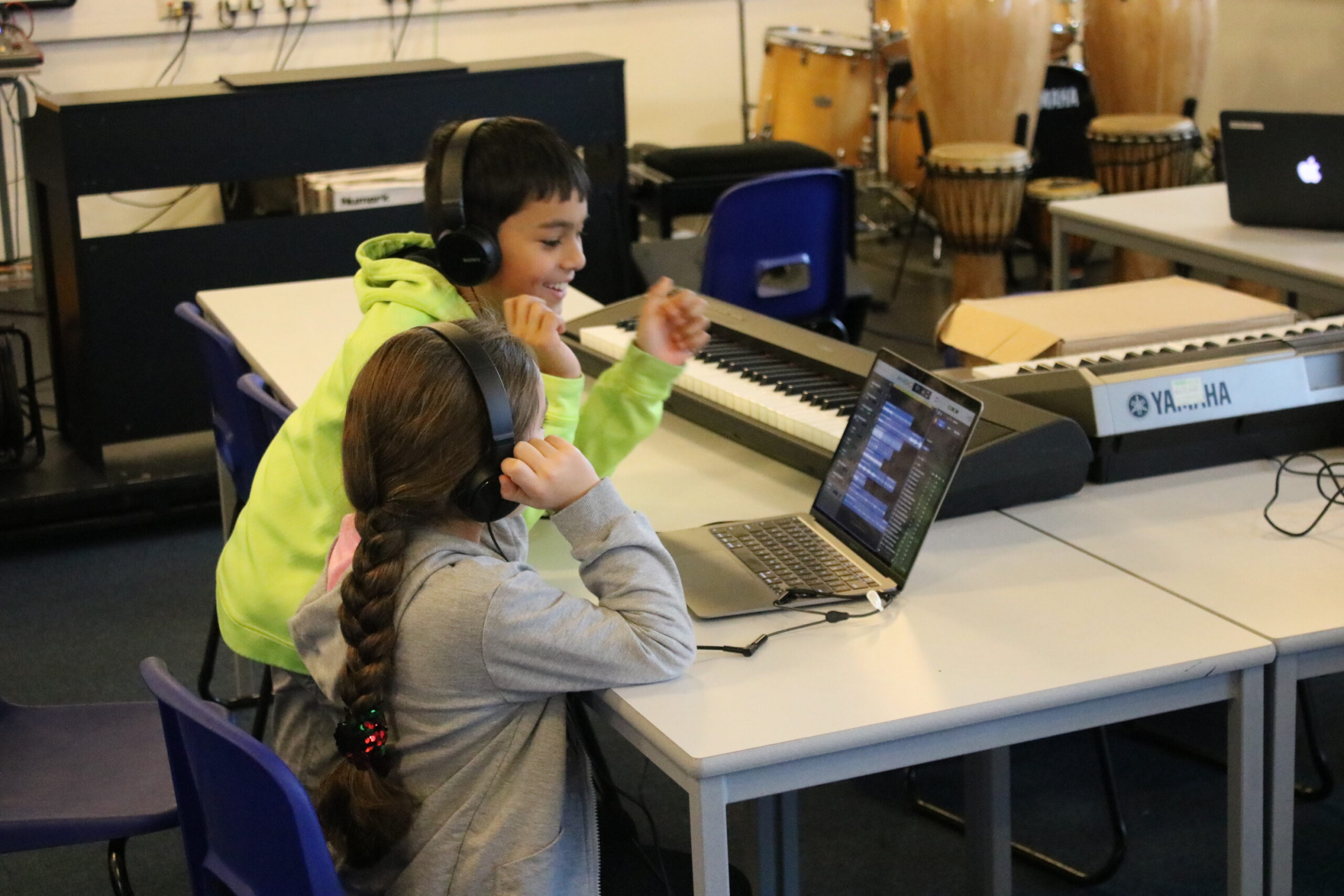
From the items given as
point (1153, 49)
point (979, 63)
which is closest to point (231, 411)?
point (979, 63)

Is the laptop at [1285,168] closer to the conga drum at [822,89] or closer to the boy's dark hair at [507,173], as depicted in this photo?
the boy's dark hair at [507,173]

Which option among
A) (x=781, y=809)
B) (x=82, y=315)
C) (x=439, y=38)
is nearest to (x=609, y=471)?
(x=781, y=809)

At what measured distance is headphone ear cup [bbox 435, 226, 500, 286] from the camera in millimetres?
1661

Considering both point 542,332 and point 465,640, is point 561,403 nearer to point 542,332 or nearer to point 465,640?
point 542,332

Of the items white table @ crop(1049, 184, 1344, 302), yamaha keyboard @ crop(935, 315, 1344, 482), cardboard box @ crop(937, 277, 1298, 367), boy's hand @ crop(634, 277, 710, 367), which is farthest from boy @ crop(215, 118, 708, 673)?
white table @ crop(1049, 184, 1344, 302)

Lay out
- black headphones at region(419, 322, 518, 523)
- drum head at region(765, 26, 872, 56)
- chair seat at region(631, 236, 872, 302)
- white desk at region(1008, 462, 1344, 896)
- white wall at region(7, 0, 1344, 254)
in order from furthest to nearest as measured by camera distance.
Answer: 1. drum head at region(765, 26, 872, 56)
2. white wall at region(7, 0, 1344, 254)
3. chair seat at region(631, 236, 872, 302)
4. white desk at region(1008, 462, 1344, 896)
5. black headphones at region(419, 322, 518, 523)

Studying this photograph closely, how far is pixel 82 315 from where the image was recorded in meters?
3.52

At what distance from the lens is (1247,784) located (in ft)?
4.52

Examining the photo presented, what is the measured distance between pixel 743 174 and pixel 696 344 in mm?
2920

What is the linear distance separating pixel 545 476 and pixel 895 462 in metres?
0.43

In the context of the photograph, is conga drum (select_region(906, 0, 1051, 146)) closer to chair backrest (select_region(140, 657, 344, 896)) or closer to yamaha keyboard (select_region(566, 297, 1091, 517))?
yamaha keyboard (select_region(566, 297, 1091, 517))

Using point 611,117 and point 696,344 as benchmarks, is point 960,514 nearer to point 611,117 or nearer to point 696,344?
point 696,344

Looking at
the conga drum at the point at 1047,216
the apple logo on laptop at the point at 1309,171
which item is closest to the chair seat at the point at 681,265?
the apple logo on laptop at the point at 1309,171

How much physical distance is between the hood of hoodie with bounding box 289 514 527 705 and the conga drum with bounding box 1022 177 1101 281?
3572 mm
